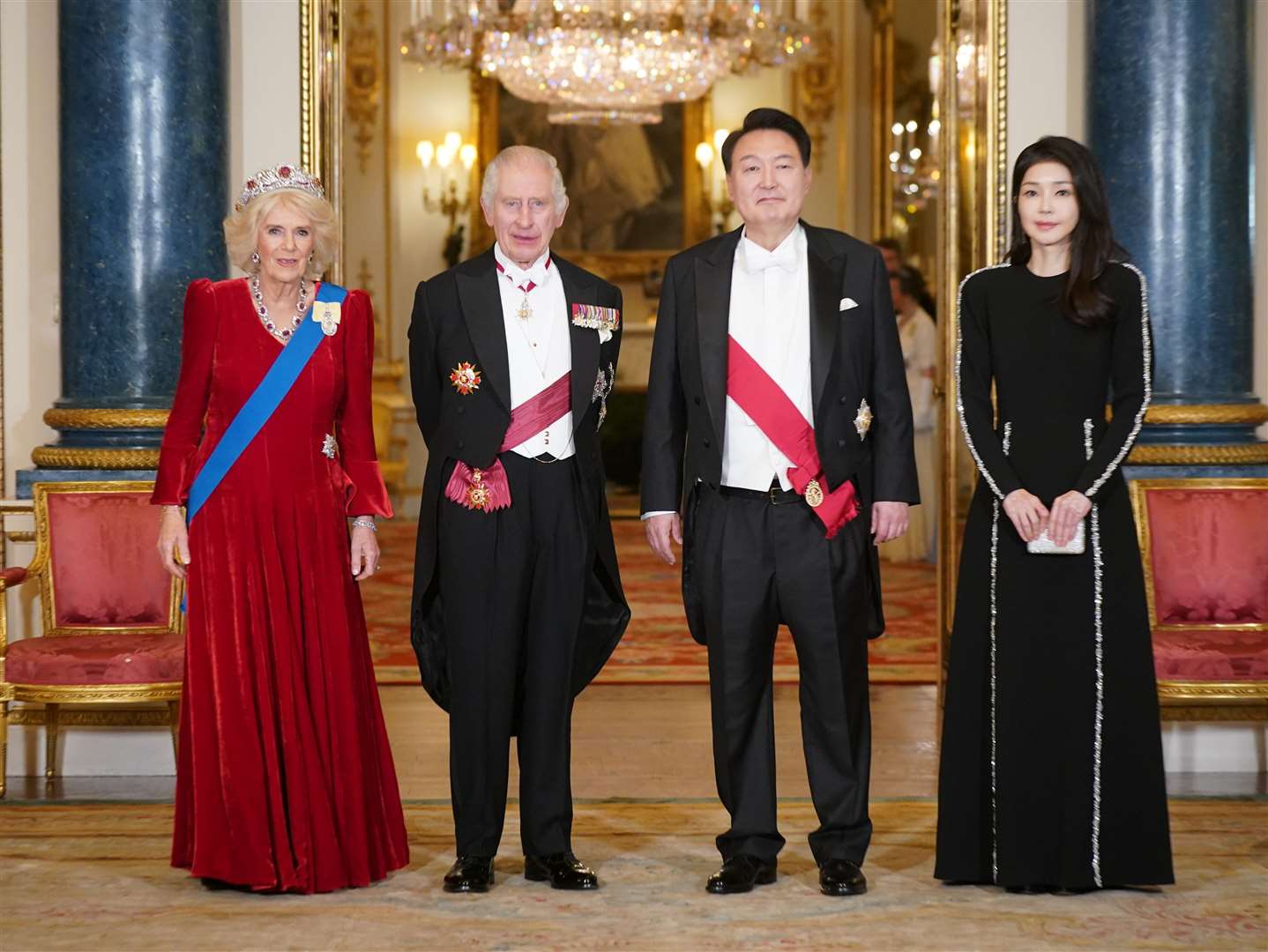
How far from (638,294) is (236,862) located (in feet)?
34.2

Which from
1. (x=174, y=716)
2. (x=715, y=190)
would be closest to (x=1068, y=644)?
(x=174, y=716)

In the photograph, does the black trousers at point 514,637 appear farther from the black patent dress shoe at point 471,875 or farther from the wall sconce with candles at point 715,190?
the wall sconce with candles at point 715,190

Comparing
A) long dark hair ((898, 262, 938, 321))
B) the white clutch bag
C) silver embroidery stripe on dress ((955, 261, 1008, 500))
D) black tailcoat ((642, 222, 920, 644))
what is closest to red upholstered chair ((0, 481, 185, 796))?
black tailcoat ((642, 222, 920, 644))

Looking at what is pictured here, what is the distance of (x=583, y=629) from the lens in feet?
12.5

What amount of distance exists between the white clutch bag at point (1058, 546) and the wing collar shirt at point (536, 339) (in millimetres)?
1022

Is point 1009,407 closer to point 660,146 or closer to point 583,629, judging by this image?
point 583,629

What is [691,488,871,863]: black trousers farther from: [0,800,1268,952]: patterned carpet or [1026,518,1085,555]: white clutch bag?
[1026,518,1085,555]: white clutch bag

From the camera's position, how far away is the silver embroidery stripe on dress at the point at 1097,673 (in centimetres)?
362

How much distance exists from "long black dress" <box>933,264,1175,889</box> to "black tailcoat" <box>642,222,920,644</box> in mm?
209

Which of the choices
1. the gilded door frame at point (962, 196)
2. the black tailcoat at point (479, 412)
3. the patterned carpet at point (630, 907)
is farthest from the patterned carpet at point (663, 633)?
the black tailcoat at point (479, 412)

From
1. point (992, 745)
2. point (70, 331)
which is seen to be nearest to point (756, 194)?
point (992, 745)

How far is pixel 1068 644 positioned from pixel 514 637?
1207 millimetres

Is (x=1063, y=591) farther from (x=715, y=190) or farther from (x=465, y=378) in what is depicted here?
(x=715, y=190)

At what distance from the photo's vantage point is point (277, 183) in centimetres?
369
